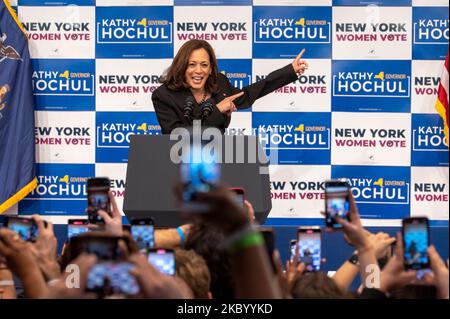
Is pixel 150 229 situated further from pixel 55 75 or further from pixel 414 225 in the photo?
pixel 55 75

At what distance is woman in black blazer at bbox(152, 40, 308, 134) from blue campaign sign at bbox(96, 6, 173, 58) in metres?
1.61

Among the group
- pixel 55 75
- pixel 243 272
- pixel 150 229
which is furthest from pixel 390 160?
pixel 243 272

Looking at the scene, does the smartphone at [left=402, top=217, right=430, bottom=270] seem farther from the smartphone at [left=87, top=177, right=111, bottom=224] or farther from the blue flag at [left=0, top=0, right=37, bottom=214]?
the blue flag at [left=0, top=0, right=37, bottom=214]

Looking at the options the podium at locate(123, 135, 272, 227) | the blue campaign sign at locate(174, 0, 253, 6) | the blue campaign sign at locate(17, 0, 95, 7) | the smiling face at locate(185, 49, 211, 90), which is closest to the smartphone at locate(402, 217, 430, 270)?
the podium at locate(123, 135, 272, 227)

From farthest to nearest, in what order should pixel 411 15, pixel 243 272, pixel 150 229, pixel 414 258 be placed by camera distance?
pixel 411 15, pixel 150 229, pixel 414 258, pixel 243 272

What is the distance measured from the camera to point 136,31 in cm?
588

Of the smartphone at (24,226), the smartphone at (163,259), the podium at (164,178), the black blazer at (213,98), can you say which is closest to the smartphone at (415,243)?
the smartphone at (163,259)

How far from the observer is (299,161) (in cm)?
583

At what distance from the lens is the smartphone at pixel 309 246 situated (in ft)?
7.10

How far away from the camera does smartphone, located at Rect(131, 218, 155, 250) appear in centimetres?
209

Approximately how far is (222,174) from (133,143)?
0.44m

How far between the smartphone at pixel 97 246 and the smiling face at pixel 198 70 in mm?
2647

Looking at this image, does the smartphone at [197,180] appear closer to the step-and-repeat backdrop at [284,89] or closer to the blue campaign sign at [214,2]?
the step-and-repeat backdrop at [284,89]
